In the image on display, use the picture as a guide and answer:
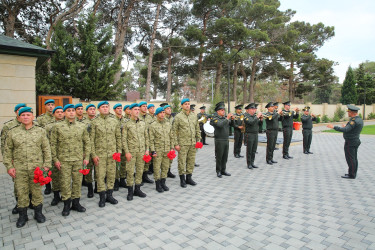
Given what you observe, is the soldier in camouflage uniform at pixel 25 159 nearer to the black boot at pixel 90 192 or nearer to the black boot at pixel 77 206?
the black boot at pixel 77 206

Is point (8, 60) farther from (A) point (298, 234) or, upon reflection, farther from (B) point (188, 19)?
(B) point (188, 19)

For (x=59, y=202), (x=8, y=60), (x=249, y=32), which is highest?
(x=249, y=32)

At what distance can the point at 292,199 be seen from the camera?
4.85m

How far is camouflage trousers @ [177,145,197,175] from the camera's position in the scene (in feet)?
19.0

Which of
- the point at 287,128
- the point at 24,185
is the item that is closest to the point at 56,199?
the point at 24,185

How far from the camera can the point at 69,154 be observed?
4.26 m

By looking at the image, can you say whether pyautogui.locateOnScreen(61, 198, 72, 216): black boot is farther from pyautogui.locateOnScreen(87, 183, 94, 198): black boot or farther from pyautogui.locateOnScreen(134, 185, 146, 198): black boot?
pyautogui.locateOnScreen(134, 185, 146, 198): black boot

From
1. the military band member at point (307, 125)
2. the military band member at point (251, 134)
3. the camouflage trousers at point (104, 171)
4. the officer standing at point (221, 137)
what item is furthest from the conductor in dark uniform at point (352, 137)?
the camouflage trousers at point (104, 171)

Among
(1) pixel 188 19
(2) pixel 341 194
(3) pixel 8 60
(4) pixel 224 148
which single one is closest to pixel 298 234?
(2) pixel 341 194

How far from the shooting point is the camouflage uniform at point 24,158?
3834 mm

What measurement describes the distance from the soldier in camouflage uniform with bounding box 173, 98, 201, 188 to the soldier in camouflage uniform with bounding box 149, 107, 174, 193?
26 cm

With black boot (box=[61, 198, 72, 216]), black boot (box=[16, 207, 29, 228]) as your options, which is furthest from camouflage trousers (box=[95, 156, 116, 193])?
black boot (box=[16, 207, 29, 228])

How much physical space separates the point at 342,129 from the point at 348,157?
81 cm

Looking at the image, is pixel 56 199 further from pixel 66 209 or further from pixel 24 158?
pixel 24 158
